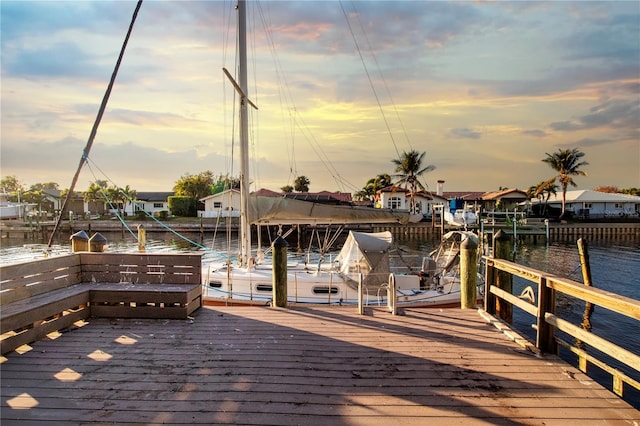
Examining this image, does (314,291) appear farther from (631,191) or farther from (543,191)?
(631,191)

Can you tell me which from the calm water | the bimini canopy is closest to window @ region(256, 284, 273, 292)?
the calm water

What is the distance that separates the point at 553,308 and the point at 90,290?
6.85 m

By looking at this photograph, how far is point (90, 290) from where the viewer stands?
6.09 m

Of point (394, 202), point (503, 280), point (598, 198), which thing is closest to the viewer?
point (503, 280)

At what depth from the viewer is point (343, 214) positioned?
42.4 feet

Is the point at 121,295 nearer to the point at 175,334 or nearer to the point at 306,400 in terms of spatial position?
the point at 175,334

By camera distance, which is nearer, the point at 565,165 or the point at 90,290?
the point at 90,290

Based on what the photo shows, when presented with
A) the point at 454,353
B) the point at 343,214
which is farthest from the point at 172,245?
the point at 454,353

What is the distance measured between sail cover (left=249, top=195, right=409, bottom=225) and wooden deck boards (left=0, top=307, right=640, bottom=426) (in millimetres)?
6460

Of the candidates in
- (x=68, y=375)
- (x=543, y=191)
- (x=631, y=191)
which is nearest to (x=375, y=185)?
(x=543, y=191)

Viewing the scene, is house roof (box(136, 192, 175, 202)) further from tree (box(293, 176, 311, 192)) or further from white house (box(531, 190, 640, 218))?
white house (box(531, 190, 640, 218))

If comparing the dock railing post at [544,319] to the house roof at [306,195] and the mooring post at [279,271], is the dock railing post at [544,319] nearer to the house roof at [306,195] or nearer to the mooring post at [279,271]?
the mooring post at [279,271]

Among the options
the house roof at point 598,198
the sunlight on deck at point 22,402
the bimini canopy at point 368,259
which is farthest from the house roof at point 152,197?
the house roof at point 598,198

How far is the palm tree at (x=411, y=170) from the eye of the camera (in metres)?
62.4
